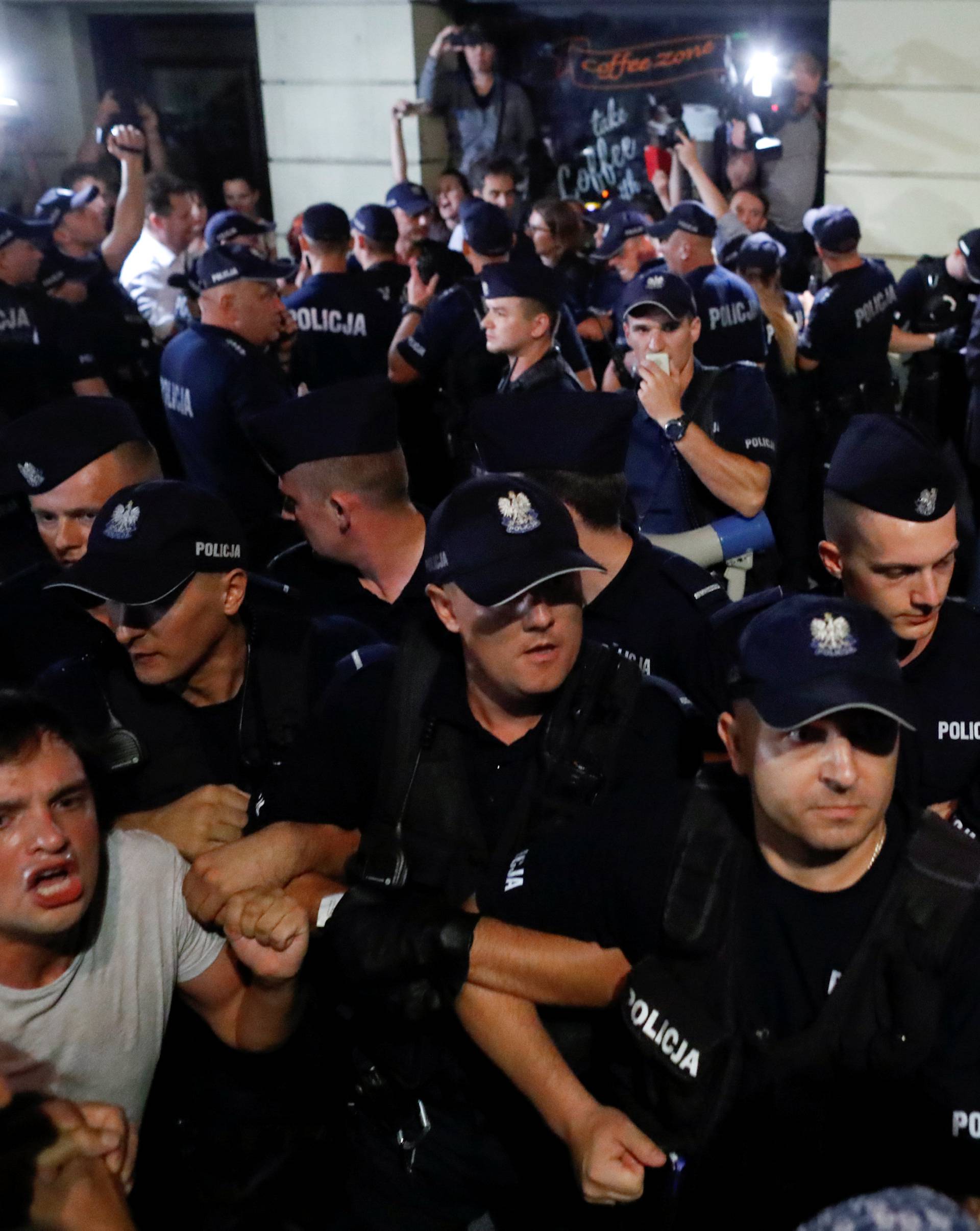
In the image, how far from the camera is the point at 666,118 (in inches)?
412

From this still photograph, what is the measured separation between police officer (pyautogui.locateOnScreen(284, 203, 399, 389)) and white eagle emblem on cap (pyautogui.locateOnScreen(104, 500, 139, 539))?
13.3 feet

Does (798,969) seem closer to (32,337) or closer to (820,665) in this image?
(820,665)

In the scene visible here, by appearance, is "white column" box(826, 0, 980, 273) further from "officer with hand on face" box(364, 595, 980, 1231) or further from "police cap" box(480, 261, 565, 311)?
"officer with hand on face" box(364, 595, 980, 1231)

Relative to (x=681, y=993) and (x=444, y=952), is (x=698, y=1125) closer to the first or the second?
(x=681, y=993)

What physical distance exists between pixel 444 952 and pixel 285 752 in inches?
29.9

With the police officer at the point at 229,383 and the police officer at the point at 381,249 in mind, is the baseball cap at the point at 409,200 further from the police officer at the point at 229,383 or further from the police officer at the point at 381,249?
the police officer at the point at 229,383

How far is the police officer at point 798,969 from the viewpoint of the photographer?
187 centimetres

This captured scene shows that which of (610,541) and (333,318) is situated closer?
(610,541)

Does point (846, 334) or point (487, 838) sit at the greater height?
point (487, 838)

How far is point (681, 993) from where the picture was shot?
1924 millimetres

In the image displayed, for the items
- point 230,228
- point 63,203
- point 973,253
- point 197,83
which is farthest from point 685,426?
point 197,83

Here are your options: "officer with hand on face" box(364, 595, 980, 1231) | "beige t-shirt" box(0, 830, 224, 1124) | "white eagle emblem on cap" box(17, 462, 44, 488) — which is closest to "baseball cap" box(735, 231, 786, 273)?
"white eagle emblem on cap" box(17, 462, 44, 488)

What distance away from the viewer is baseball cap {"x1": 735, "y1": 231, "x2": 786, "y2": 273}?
6734mm

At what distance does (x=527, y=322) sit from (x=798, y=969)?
148 inches
